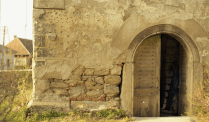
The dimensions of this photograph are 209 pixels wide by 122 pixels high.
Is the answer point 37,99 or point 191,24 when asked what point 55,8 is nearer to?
point 37,99

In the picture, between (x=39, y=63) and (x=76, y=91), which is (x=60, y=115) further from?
(x=39, y=63)

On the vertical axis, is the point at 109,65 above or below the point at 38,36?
below

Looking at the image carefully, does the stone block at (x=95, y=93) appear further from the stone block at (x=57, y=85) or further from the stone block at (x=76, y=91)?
the stone block at (x=57, y=85)

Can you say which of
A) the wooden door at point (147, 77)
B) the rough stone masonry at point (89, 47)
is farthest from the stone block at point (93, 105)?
the wooden door at point (147, 77)

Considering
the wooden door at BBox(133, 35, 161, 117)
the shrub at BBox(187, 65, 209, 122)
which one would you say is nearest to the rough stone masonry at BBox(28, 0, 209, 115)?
the wooden door at BBox(133, 35, 161, 117)

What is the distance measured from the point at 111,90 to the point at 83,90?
66 centimetres

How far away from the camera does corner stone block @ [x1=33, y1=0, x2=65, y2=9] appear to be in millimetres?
3316

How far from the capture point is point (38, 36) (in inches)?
133

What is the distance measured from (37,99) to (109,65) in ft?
5.96

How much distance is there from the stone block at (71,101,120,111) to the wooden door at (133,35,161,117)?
0.77 metres

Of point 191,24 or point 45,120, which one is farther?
point 191,24

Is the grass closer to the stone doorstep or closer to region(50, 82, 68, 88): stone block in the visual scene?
the stone doorstep

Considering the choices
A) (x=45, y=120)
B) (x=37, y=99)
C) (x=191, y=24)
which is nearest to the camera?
(x=45, y=120)

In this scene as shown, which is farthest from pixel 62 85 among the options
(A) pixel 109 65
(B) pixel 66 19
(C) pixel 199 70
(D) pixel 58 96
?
(C) pixel 199 70
